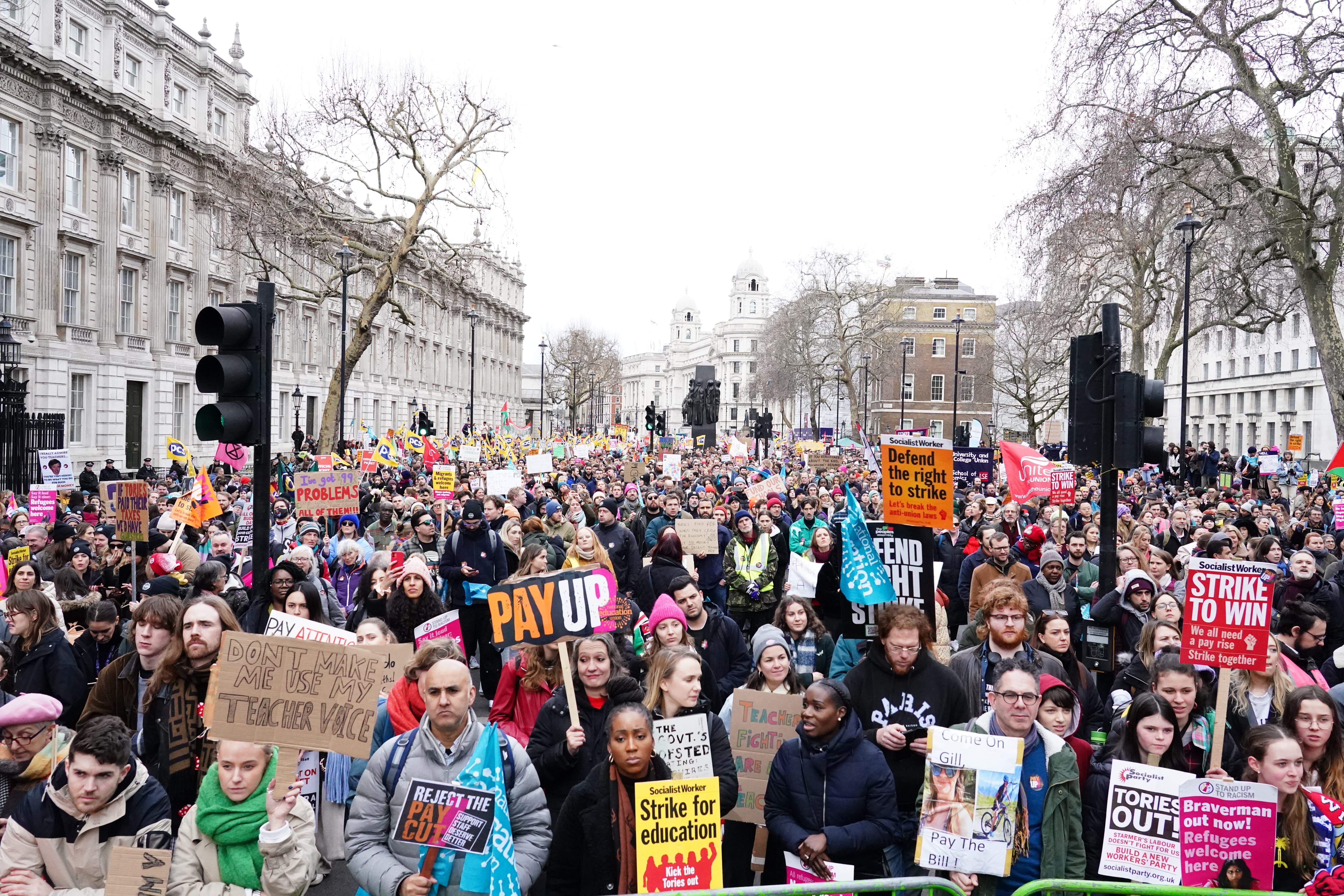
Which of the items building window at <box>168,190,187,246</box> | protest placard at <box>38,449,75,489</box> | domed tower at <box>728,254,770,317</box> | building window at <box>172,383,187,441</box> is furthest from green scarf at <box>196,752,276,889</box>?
domed tower at <box>728,254,770,317</box>

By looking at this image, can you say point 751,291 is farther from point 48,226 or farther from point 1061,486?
point 1061,486

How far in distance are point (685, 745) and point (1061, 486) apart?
39.3 ft

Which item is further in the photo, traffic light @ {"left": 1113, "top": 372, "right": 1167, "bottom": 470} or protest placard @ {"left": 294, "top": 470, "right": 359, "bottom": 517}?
protest placard @ {"left": 294, "top": 470, "right": 359, "bottom": 517}

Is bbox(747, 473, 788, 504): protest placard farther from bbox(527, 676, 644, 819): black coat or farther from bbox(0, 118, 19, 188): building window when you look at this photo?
bbox(0, 118, 19, 188): building window

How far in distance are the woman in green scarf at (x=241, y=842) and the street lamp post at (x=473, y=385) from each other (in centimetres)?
4153

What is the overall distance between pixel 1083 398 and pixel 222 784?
6.12 meters

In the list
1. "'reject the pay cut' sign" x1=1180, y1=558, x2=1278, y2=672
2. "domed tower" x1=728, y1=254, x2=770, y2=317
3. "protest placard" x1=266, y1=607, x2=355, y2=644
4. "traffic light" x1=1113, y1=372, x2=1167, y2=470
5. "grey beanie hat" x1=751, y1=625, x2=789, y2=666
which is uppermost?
"domed tower" x1=728, y1=254, x2=770, y2=317

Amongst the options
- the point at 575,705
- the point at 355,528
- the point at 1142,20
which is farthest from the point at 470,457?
the point at 575,705

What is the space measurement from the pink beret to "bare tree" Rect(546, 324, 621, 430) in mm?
76778

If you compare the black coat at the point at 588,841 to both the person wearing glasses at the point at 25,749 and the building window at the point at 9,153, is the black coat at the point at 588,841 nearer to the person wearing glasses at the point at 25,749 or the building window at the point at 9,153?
the person wearing glasses at the point at 25,749

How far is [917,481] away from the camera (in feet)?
23.1

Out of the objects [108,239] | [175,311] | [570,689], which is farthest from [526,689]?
[175,311]

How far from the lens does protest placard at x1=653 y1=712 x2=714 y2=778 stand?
450cm

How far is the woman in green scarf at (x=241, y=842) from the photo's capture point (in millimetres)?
3760
